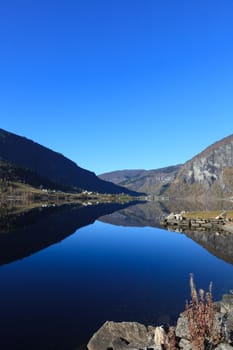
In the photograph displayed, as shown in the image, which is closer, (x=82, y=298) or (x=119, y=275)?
(x=82, y=298)

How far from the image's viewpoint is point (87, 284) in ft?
131

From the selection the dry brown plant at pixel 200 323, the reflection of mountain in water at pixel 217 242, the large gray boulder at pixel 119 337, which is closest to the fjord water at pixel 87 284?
the large gray boulder at pixel 119 337

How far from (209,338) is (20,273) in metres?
33.1

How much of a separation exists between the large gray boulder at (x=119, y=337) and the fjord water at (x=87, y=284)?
1212 mm

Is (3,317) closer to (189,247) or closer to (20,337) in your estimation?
(20,337)

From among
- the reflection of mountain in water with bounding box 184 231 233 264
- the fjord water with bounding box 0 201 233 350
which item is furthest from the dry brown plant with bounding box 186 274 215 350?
the reflection of mountain in water with bounding box 184 231 233 264

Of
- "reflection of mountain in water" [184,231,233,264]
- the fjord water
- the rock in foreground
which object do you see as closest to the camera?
the rock in foreground

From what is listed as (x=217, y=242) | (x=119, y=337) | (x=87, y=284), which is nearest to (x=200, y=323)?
(x=119, y=337)

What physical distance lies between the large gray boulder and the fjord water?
3.98 ft

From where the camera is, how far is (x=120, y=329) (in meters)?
24.9

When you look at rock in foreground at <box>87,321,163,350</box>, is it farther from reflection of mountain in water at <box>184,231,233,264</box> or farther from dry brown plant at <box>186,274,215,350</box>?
reflection of mountain in water at <box>184,231,233,264</box>

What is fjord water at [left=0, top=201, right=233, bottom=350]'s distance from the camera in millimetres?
27328

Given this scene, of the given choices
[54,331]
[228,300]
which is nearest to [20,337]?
[54,331]

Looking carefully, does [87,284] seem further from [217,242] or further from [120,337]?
[217,242]
